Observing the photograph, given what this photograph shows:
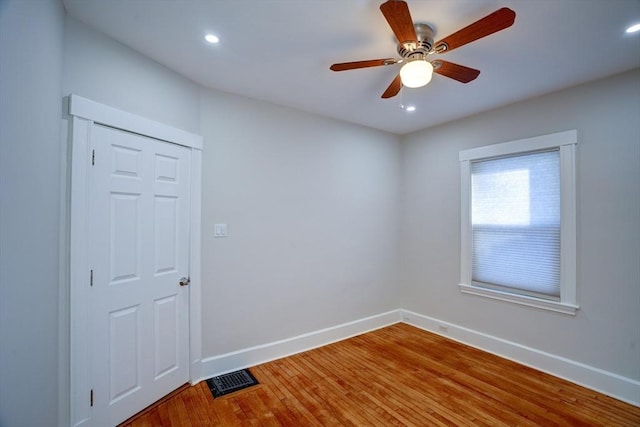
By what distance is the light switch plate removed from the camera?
110 inches

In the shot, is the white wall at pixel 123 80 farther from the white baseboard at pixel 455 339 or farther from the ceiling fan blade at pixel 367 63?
the white baseboard at pixel 455 339

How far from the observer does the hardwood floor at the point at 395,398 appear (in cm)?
217

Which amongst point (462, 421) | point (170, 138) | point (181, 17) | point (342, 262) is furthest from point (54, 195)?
point (462, 421)

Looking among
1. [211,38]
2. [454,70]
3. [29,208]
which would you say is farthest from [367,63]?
[29,208]

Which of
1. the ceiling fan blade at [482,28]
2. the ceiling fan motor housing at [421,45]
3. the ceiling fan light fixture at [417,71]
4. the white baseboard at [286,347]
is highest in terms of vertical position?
the ceiling fan motor housing at [421,45]

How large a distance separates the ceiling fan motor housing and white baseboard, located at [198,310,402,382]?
2.96m

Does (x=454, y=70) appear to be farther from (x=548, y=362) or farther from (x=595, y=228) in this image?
(x=548, y=362)

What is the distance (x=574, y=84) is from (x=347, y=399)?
3521 millimetres

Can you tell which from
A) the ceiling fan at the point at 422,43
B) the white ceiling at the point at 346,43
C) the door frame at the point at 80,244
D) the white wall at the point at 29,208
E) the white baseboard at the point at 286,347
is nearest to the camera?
the white wall at the point at 29,208

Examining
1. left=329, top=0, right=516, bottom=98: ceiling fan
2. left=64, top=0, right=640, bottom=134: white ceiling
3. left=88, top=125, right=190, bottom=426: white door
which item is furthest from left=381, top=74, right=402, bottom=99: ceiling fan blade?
left=88, top=125, right=190, bottom=426: white door

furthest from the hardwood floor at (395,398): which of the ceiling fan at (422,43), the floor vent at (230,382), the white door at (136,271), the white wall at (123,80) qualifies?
the ceiling fan at (422,43)

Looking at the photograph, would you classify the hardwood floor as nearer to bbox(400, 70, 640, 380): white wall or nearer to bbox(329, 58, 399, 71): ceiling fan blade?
bbox(400, 70, 640, 380): white wall

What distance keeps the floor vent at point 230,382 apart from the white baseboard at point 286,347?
0.07m

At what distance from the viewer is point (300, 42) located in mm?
2053
